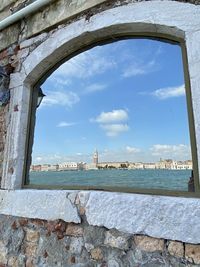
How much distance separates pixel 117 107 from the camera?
83.4 inches

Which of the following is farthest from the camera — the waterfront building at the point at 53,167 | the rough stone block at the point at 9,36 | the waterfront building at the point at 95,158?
the rough stone block at the point at 9,36

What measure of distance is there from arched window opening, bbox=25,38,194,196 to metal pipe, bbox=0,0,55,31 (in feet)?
2.12

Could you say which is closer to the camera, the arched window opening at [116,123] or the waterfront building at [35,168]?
the arched window opening at [116,123]

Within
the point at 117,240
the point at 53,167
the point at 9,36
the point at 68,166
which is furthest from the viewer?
the point at 9,36

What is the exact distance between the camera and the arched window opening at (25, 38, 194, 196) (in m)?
1.80

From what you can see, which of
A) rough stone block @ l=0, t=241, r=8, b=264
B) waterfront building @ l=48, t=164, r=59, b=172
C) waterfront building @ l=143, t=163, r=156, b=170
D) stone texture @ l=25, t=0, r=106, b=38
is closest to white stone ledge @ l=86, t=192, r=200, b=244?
waterfront building @ l=143, t=163, r=156, b=170

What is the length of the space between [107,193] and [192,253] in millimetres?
632

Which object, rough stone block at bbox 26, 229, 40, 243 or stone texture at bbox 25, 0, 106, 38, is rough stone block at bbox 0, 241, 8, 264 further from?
stone texture at bbox 25, 0, 106, 38

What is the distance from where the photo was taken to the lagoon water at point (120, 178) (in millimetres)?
1688

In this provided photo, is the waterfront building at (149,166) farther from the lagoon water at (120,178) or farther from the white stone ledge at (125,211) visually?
the white stone ledge at (125,211)

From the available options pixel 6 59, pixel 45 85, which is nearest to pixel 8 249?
pixel 45 85

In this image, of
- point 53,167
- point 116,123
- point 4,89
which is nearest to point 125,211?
point 116,123

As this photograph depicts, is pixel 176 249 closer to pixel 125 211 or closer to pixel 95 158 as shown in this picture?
pixel 125 211

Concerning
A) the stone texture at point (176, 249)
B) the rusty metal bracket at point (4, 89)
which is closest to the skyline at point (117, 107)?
the rusty metal bracket at point (4, 89)
